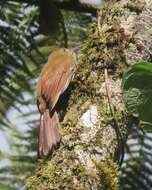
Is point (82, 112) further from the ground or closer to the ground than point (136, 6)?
closer to the ground

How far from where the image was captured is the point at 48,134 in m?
→ 2.12

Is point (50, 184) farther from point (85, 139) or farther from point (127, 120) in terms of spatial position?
point (127, 120)

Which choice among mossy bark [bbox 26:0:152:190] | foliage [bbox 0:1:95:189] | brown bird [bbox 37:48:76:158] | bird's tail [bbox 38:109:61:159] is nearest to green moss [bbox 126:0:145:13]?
mossy bark [bbox 26:0:152:190]

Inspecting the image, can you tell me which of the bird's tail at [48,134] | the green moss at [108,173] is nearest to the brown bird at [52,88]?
the bird's tail at [48,134]

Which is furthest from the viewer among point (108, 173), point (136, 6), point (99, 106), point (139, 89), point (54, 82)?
point (54, 82)

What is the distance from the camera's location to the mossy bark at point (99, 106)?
1.80 metres

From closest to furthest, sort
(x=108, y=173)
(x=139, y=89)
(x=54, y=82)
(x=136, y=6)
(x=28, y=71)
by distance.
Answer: (x=139, y=89) < (x=108, y=173) < (x=136, y=6) < (x=54, y=82) < (x=28, y=71)

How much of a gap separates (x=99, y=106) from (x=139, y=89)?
30 cm

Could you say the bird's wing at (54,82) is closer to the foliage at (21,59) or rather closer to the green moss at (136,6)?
the green moss at (136,6)

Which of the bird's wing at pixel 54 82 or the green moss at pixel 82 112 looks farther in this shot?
the bird's wing at pixel 54 82

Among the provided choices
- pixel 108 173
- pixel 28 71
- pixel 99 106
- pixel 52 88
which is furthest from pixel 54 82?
pixel 28 71

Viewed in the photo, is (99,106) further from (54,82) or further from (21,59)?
(21,59)

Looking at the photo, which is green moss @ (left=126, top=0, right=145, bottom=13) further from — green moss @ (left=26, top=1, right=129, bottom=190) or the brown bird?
the brown bird

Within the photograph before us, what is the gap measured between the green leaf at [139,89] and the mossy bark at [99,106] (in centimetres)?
18
